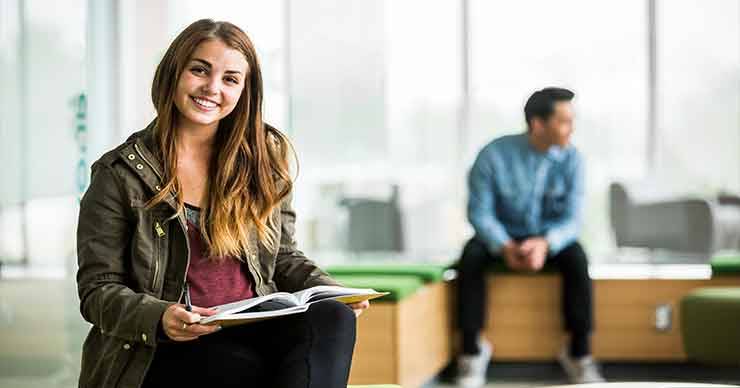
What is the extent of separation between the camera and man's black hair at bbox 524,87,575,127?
560cm

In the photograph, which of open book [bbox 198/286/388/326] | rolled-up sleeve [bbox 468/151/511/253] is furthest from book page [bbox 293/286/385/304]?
rolled-up sleeve [bbox 468/151/511/253]

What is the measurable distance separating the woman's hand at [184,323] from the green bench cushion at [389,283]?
1.95 metres

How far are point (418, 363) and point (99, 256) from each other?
249 cm

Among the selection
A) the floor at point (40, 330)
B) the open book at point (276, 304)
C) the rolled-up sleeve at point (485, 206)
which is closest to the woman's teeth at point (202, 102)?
the open book at point (276, 304)

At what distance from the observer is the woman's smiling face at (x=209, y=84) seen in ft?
8.86

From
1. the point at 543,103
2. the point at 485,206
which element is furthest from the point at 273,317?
the point at 543,103

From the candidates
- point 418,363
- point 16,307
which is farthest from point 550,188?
point 16,307

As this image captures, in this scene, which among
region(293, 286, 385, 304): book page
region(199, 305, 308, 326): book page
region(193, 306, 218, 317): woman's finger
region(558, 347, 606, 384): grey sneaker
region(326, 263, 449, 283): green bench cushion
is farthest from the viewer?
region(558, 347, 606, 384): grey sneaker

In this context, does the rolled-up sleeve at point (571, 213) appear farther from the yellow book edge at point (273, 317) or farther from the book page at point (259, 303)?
the book page at point (259, 303)

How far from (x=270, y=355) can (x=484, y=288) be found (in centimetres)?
296

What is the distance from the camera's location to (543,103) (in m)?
5.66

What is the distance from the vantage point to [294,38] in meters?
6.29

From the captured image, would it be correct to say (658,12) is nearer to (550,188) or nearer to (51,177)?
(550,188)

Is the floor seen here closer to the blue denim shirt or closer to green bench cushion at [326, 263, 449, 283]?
green bench cushion at [326, 263, 449, 283]
